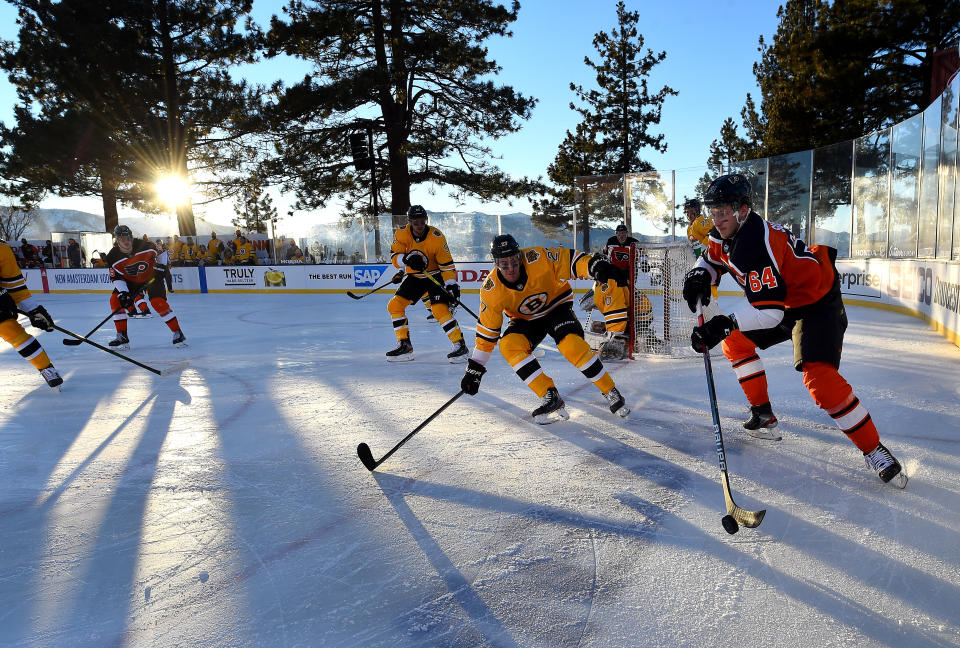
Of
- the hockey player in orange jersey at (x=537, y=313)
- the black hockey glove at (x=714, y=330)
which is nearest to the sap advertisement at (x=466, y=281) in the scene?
the hockey player in orange jersey at (x=537, y=313)

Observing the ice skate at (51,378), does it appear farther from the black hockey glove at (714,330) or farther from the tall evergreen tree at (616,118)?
the tall evergreen tree at (616,118)

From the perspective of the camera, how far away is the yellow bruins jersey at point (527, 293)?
3.22 metres

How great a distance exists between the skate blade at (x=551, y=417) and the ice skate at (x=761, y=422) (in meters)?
0.98

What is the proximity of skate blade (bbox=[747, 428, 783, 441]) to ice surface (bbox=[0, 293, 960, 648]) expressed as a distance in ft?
0.17

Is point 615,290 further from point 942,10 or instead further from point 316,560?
point 942,10

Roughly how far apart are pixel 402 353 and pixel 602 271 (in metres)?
2.67

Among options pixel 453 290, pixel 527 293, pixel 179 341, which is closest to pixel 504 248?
pixel 527 293

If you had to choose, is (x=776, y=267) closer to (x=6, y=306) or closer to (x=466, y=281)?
(x=6, y=306)

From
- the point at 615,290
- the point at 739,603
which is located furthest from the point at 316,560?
the point at 615,290

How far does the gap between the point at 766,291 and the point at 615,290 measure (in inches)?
114

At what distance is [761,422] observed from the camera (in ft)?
10.0

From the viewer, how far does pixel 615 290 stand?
17.1 feet

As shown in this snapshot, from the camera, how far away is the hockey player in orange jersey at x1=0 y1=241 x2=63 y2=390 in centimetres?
448

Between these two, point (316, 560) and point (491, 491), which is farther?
point (491, 491)
